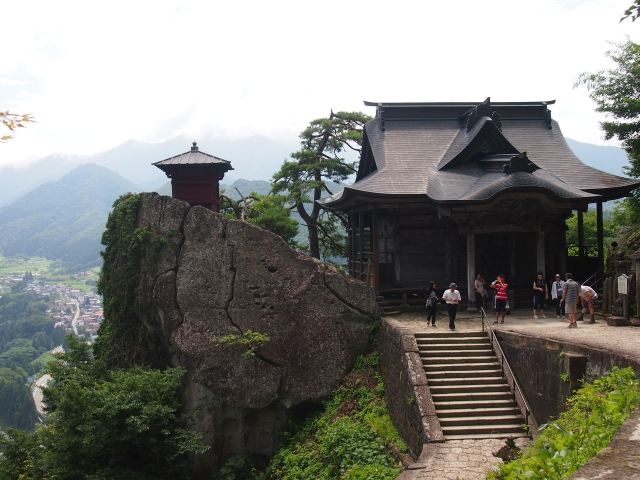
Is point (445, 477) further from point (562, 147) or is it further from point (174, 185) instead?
point (562, 147)

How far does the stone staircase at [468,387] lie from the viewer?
10.5m

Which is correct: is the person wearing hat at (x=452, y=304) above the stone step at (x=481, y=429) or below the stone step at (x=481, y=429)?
above

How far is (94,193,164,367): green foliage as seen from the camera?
52.8ft

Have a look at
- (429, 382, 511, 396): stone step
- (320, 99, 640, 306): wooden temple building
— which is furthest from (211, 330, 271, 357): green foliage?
(429, 382, 511, 396): stone step

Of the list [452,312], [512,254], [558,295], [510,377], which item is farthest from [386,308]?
[510,377]

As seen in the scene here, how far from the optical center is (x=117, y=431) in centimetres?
1289

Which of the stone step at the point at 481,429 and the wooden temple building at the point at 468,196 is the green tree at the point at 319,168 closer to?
the wooden temple building at the point at 468,196

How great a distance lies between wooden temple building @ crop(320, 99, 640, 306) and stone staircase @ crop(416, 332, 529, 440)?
3685 millimetres

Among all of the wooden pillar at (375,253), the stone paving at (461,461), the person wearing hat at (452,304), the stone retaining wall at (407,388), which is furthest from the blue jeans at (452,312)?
the stone paving at (461,461)

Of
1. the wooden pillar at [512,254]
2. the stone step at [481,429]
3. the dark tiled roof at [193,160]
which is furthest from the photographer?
the wooden pillar at [512,254]

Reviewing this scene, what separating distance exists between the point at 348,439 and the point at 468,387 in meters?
2.96

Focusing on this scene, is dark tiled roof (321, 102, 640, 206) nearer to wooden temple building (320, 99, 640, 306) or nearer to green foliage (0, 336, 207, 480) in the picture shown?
wooden temple building (320, 99, 640, 306)

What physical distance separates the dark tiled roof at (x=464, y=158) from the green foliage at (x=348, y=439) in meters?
5.84

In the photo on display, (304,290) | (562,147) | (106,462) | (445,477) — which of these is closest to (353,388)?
(304,290)
